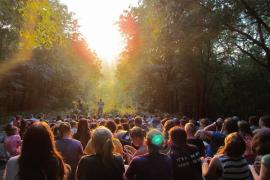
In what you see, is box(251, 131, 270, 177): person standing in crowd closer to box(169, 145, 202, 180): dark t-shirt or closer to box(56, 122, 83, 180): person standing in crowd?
box(169, 145, 202, 180): dark t-shirt

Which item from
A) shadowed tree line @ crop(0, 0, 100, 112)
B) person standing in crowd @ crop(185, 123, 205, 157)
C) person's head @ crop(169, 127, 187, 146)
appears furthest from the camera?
shadowed tree line @ crop(0, 0, 100, 112)

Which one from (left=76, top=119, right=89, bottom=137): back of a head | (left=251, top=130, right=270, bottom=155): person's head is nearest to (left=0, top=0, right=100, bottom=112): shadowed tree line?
(left=76, top=119, right=89, bottom=137): back of a head

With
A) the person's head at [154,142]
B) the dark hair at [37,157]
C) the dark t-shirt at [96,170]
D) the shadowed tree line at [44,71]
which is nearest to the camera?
the dark hair at [37,157]

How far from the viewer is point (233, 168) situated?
5422 mm

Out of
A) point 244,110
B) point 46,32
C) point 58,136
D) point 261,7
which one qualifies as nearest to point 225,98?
point 244,110

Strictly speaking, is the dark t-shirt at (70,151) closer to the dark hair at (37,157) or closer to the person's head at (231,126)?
the person's head at (231,126)

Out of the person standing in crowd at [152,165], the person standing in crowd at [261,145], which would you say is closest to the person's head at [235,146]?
the person standing in crowd at [261,145]

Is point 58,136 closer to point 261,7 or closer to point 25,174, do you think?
point 25,174

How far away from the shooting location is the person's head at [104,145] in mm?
5145

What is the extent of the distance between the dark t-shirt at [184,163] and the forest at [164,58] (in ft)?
17.9

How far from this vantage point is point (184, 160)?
6117 mm

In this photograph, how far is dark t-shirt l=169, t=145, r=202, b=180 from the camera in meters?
6.09

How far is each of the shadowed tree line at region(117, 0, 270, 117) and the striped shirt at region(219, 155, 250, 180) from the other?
1396 cm

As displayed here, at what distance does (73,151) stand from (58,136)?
54 centimetres
